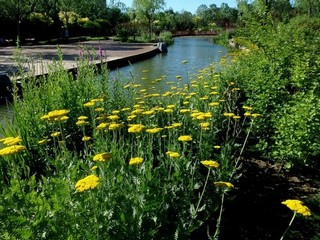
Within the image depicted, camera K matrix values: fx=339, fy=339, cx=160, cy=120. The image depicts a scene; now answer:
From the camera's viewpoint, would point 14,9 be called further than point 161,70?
Yes

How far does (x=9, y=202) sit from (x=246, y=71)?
5.56m

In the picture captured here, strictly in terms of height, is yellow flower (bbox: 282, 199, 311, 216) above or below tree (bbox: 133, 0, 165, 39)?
below

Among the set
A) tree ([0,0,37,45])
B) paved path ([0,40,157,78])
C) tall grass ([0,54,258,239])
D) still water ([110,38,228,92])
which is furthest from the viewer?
tree ([0,0,37,45])

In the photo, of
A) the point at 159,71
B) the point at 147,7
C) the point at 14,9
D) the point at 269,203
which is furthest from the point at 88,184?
the point at 147,7

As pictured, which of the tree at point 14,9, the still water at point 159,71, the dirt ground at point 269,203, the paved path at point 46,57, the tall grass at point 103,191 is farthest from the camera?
the tree at point 14,9

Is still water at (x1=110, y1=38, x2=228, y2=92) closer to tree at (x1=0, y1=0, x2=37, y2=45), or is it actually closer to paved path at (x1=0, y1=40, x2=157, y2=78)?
paved path at (x1=0, y1=40, x2=157, y2=78)

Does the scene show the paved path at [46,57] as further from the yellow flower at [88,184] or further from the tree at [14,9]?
the tree at [14,9]

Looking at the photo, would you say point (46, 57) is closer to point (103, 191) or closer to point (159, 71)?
point (159, 71)

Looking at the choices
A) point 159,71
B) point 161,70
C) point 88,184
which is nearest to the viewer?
point 88,184

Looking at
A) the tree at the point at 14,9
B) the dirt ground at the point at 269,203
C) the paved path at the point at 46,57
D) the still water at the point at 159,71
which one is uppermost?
the tree at the point at 14,9

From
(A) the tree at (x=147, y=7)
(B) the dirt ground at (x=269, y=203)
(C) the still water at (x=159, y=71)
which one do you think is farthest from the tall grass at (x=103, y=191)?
(A) the tree at (x=147, y=7)

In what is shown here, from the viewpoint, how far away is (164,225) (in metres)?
2.90

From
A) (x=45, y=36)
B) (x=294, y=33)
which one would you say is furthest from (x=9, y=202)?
(x=45, y=36)

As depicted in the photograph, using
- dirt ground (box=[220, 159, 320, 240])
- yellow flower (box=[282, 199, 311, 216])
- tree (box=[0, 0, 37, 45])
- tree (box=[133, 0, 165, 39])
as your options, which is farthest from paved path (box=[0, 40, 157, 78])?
tree (box=[133, 0, 165, 39])
